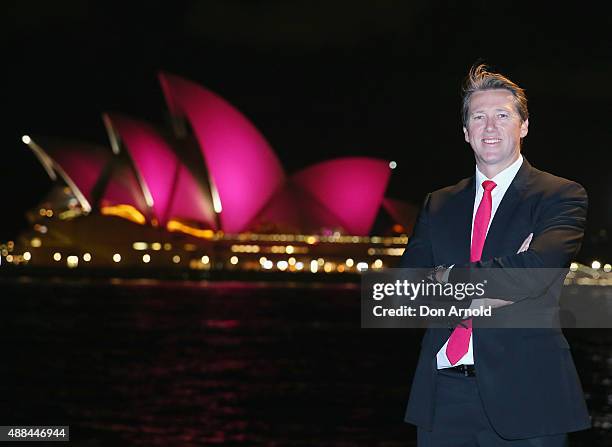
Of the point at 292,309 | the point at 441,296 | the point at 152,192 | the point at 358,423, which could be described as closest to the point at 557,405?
the point at 441,296

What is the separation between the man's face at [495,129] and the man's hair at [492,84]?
0.03 feet

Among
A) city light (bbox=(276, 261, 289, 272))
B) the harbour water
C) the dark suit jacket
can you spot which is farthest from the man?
city light (bbox=(276, 261, 289, 272))

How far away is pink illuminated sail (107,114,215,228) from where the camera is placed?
5050 cm

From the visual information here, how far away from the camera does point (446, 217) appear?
91.7 inches

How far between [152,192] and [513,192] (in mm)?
52103

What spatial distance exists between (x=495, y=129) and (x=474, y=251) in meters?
0.29

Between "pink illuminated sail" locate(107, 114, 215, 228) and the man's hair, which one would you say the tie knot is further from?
"pink illuminated sail" locate(107, 114, 215, 228)

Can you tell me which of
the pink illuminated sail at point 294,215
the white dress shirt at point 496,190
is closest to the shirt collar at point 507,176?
the white dress shirt at point 496,190

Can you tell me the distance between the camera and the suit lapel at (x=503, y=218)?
2.20m

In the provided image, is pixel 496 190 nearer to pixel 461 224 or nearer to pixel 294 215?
pixel 461 224

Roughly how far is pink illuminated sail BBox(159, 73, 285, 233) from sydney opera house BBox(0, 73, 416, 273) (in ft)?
0.20

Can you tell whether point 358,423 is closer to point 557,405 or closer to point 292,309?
point 557,405

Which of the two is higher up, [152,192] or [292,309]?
[152,192]

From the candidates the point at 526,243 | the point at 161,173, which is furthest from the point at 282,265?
the point at 526,243
